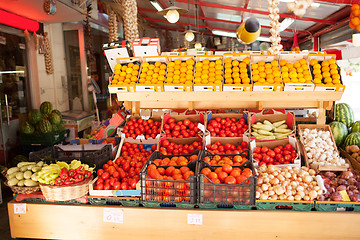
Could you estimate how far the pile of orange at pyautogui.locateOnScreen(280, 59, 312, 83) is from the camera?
A: 349 cm

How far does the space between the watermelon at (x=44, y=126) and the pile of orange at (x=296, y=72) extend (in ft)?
15.3

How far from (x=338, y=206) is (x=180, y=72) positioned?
2.38 metres

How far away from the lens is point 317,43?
396 inches

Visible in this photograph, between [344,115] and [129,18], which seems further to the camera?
[129,18]

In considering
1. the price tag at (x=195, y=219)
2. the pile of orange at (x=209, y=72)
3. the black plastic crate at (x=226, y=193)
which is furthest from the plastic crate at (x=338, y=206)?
the pile of orange at (x=209, y=72)

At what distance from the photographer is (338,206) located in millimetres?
2596

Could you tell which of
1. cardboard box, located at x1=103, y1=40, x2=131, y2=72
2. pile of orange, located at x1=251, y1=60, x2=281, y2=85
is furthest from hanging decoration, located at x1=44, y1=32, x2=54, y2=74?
pile of orange, located at x1=251, y1=60, x2=281, y2=85

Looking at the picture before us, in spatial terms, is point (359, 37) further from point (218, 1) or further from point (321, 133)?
point (218, 1)

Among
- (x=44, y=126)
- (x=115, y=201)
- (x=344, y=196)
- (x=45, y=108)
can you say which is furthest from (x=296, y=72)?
(x=45, y=108)

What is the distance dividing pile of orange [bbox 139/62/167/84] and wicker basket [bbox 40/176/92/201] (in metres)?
1.59

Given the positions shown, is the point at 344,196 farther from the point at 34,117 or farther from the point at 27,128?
the point at 34,117

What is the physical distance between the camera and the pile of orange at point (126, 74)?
3819 millimetres

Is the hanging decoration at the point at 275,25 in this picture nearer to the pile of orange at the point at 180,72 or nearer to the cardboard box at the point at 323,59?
the cardboard box at the point at 323,59

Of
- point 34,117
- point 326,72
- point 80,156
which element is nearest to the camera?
point 80,156
